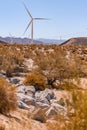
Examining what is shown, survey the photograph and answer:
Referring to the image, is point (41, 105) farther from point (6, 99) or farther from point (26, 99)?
point (6, 99)

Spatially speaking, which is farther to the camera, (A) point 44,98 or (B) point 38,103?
(A) point 44,98

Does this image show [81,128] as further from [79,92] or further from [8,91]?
[8,91]

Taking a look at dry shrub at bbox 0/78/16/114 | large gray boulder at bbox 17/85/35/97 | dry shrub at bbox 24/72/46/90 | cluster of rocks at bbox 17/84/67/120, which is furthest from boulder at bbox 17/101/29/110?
dry shrub at bbox 24/72/46/90

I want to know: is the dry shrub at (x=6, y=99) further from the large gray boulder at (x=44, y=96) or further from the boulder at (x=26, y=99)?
the large gray boulder at (x=44, y=96)

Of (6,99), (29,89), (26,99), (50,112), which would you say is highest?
(6,99)

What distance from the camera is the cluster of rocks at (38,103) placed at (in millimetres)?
16572

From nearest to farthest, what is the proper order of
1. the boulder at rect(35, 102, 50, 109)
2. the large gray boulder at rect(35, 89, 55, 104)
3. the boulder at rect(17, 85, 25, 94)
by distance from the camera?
the boulder at rect(35, 102, 50, 109), the large gray boulder at rect(35, 89, 55, 104), the boulder at rect(17, 85, 25, 94)

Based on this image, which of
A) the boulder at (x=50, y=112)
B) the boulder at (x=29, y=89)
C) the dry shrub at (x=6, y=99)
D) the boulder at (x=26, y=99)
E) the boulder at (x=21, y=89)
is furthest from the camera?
the boulder at (x=29, y=89)

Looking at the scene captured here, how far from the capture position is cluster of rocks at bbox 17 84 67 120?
16572mm

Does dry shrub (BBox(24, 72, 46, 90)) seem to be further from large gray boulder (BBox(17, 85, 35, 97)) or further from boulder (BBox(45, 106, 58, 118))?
boulder (BBox(45, 106, 58, 118))

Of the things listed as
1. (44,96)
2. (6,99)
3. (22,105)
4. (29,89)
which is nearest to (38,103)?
(22,105)

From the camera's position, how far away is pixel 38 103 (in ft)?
61.2

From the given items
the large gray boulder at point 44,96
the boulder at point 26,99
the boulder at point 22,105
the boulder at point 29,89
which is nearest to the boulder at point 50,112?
the boulder at point 22,105

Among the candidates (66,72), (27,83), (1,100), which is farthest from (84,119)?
(66,72)
